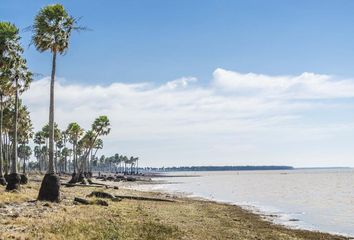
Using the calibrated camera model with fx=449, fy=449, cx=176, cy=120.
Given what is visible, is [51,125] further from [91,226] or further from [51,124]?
[91,226]

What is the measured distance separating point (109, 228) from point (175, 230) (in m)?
4.63

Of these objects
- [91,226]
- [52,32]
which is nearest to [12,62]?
[52,32]

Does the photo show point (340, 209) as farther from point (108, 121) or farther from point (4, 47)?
point (108, 121)

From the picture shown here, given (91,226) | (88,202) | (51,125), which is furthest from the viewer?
(51,125)

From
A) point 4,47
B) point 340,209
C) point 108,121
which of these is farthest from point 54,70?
point 108,121

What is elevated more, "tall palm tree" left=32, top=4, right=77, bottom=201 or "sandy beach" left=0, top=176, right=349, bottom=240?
"tall palm tree" left=32, top=4, right=77, bottom=201

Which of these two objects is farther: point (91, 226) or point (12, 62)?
point (12, 62)

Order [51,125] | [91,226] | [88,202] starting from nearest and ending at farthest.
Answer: [91,226], [88,202], [51,125]

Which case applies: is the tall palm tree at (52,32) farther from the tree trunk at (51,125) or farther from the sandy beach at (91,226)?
the sandy beach at (91,226)

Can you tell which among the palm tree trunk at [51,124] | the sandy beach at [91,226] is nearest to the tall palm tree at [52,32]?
the palm tree trunk at [51,124]

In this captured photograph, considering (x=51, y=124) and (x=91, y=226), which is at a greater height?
(x=51, y=124)

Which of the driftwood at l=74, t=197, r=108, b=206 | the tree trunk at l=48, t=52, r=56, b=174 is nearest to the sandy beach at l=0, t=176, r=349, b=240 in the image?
the driftwood at l=74, t=197, r=108, b=206

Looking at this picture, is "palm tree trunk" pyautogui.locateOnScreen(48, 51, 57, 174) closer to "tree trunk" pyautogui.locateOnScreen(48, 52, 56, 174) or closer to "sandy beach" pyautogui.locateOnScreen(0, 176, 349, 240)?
"tree trunk" pyautogui.locateOnScreen(48, 52, 56, 174)

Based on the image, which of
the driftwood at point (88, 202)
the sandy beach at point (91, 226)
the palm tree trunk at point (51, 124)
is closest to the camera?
the sandy beach at point (91, 226)
